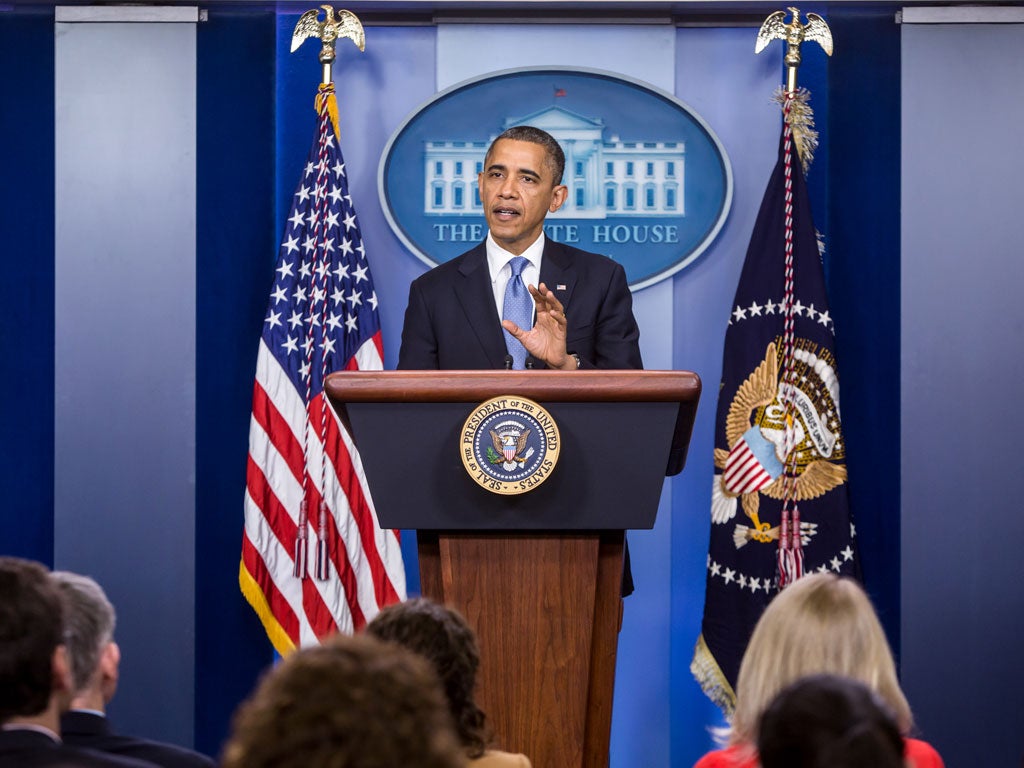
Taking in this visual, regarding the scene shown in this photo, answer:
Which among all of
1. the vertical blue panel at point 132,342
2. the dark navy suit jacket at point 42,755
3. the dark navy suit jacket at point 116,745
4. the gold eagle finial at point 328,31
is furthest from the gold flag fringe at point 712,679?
the dark navy suit jacket at point 42,755

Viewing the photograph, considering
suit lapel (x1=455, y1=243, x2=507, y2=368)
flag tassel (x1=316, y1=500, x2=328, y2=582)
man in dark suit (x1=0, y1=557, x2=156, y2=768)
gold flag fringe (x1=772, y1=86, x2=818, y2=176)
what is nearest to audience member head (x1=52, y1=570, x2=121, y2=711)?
man in dark suit (x1=0, y1=557, x2=156, y2=768)

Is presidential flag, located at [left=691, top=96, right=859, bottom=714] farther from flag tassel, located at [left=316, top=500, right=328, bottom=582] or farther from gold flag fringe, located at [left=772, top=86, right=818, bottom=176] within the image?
flag tassel, located at [left=316, top=500, right=328, bottom=582]

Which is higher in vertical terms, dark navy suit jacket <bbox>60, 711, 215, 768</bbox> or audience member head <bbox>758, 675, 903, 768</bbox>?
audience member head <bbox>758, 675, 903, 768</bbox>

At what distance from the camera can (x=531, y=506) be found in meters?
2.48

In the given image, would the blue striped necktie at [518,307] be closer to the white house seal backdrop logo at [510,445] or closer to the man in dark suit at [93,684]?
the white house seal backdrop logo at [510,445]

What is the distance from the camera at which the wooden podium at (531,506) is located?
8.13 ft

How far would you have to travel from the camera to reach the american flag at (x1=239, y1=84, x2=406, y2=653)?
4.50m

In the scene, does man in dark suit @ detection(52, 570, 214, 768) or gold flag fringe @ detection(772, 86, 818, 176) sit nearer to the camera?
man in dark suit @ detection(52, 570, 214, 768)

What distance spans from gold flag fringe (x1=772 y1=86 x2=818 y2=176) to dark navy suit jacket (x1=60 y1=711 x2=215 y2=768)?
3.21m

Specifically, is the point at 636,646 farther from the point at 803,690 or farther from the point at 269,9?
the point at 803,690

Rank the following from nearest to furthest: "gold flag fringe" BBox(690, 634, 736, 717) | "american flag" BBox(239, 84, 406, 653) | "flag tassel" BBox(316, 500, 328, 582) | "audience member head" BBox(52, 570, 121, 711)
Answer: "audience member head" BBox(52, 570, 121, 711) < "flag tassel" BBox(316, 500, 328, 582) < "gold flag fringe" BBox(690, 634, 736, 717) < "american flag" BBox(239, 84, 406, 653)

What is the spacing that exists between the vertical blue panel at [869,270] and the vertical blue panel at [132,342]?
2.31 metres

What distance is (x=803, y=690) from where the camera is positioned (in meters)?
1.25

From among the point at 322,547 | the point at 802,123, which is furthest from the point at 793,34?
the point at 322,547
